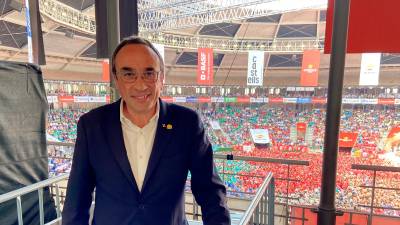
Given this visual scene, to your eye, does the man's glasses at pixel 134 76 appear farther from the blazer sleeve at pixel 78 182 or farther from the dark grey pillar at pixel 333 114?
the dark grey pillar at pixel 333 114

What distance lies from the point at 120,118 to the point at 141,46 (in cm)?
23

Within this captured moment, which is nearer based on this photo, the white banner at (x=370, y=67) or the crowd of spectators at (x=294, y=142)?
the white banner at (x=370, y=67)

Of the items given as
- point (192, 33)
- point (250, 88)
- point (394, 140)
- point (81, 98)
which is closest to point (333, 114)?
point (394, 140)

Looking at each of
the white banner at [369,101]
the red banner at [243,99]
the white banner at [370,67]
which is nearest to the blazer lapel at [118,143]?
the white banner at [370,67]

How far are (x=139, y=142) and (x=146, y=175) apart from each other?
0.36 ft

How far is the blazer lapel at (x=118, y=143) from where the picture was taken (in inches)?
33.4

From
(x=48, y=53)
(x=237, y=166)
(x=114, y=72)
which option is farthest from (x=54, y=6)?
(x=114, y=72)

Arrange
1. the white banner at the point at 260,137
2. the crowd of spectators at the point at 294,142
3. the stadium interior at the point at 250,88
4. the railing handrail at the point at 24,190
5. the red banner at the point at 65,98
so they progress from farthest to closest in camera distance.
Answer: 1. the white banner at the point at 260,137
2. the red banner at the point at 65,98
3. the stadium interior at the point at 250,88
4. the crowd of spectators at the point at 294,142
5. the railing handrail at the point at 24,190

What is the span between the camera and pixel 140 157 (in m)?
0.89

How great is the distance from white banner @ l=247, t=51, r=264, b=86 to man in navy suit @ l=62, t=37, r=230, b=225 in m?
8.70

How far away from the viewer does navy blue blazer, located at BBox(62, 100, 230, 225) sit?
33.6 inches

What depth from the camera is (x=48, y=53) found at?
11.8 m

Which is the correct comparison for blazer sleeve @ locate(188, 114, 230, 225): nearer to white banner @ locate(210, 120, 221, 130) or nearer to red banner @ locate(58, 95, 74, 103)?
red banner @ locate(58, 95, 74, 103)

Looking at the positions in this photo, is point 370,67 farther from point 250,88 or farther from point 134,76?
point 250,88
